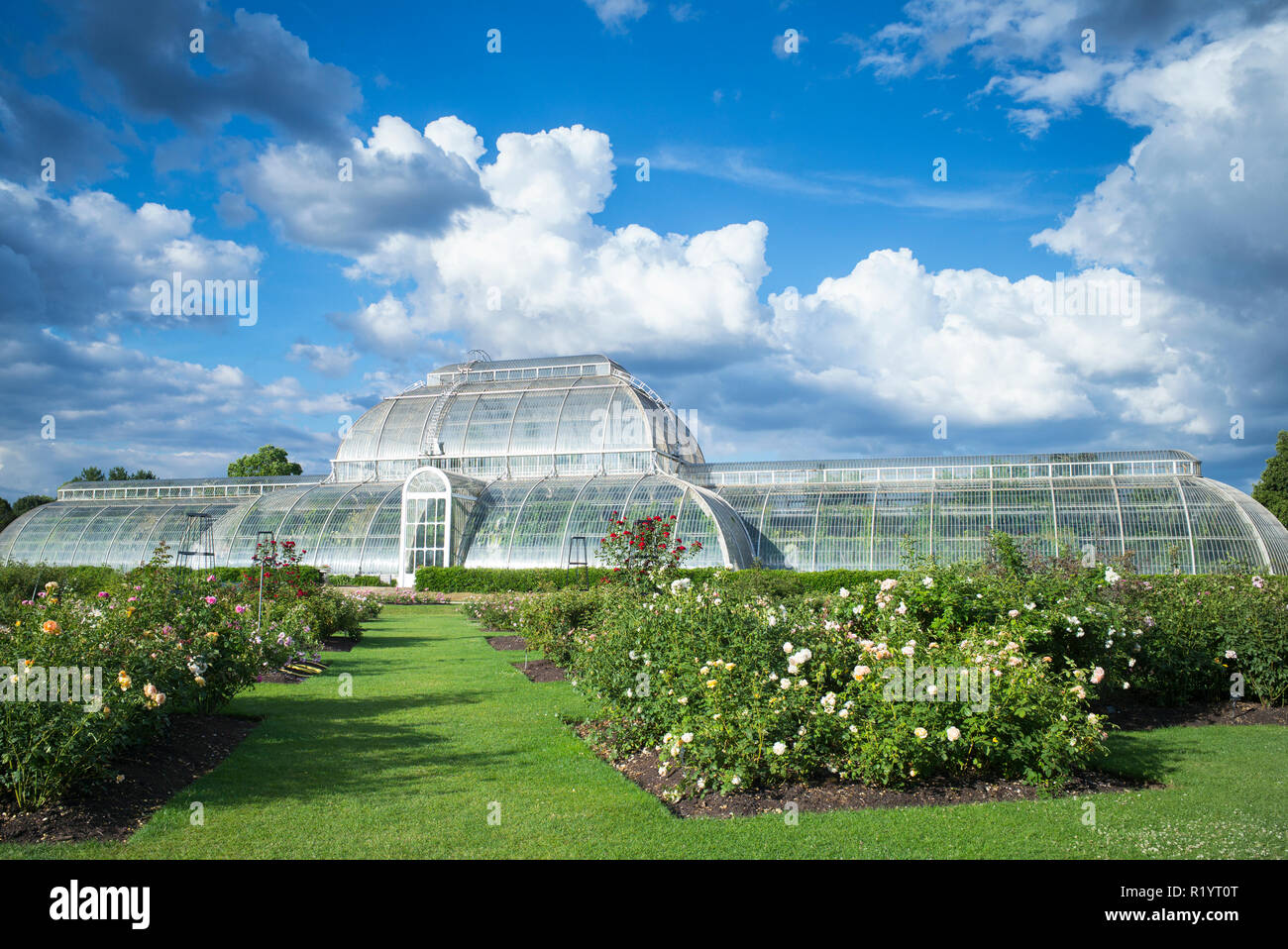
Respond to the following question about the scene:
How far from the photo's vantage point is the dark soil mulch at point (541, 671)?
1630 centimetres

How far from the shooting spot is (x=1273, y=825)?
7.26 metres

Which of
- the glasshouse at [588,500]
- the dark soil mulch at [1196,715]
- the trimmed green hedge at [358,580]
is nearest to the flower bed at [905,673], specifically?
the dark soil mulch at [1196,715]

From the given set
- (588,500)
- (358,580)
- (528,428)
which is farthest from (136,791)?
(528,428)

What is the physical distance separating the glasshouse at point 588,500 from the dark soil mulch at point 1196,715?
57.7 feet

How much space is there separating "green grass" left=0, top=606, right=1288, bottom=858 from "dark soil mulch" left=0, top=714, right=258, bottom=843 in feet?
0.77

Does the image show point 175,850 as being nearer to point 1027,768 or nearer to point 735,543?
point 1027,768

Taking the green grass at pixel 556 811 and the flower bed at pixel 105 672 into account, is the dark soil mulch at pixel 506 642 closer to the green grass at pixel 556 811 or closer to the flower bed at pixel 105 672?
the flower bed at pixel 105 672

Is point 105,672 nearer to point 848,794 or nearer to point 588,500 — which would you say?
point 848,794

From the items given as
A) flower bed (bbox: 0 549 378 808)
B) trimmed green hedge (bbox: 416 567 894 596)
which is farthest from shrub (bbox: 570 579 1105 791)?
trimmed green hedge (bbox: 416 567 894 596)

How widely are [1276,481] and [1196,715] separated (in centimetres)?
5121

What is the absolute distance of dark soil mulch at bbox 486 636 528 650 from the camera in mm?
21509

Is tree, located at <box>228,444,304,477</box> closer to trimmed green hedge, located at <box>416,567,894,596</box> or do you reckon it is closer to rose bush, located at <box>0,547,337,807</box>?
trimmed green hedge, located at <box>416,567,894,596</box>

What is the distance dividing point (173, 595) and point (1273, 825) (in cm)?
1276
